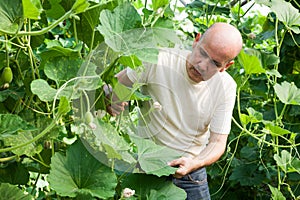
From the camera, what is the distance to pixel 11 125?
1117mm

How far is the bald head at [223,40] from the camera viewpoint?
1398 millimetres

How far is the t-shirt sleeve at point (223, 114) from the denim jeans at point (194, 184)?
0.17 metres

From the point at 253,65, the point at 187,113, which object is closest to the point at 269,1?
the point at 253,65

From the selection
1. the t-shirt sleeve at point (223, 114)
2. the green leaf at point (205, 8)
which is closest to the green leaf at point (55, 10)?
the t-shirt sleeve at point (223, 114)

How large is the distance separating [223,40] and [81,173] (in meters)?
0.48

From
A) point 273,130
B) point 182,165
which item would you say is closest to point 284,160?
point 273,130

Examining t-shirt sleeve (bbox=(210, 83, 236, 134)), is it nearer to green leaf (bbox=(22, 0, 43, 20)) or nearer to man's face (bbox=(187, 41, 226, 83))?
man's face (bbox=(187, 41, 226, 83))

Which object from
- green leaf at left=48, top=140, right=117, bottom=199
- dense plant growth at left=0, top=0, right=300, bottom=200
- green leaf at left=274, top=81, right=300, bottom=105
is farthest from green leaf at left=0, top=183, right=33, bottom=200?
green leaf at left=274, top=81, right=300, bottom=105

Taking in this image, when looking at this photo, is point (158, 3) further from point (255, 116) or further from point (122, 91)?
point (255, 116)

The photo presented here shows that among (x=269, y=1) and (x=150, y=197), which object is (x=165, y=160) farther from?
(x=269, y=1)

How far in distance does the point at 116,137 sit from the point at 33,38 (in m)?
0.37

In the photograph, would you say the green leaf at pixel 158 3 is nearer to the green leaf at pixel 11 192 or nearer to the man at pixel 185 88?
the man at pixel 185 88

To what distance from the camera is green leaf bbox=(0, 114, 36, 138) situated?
1107 mm

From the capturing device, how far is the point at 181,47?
1.18 metres
